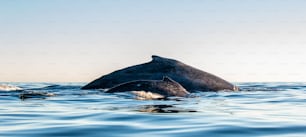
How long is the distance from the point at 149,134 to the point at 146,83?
30.9 feet

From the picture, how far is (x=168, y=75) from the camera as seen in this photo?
21609 millimetres

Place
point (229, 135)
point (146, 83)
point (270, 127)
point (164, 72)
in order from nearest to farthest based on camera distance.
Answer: point (229, 135) → point (270, 127) → point (146, 83) → point (164, 72)

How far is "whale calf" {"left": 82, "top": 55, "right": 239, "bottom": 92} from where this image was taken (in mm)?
21234

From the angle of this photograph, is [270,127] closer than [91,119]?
Yes

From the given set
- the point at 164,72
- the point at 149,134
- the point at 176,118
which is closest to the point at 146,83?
the point at 164,72

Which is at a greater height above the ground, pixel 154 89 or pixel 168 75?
pixel 168 75

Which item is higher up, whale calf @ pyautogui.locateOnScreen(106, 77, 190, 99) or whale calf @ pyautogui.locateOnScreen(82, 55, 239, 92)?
whale calf @ pyautogui.locateOnScreen(82, 55, 239, 92)

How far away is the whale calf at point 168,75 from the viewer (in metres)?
21.2

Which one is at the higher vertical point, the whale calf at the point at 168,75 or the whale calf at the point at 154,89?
the whale calf at the point at 168,75

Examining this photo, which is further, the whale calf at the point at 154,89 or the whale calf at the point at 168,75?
the whale calf at the point at 168,75

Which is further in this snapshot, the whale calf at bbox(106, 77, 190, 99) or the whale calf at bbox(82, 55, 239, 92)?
the whale calf at bbox(82, 55, 239, 92)

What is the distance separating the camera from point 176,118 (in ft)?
29.8

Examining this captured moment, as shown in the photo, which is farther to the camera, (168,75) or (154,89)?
(168,75)

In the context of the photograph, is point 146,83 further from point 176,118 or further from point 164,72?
point 176,118
